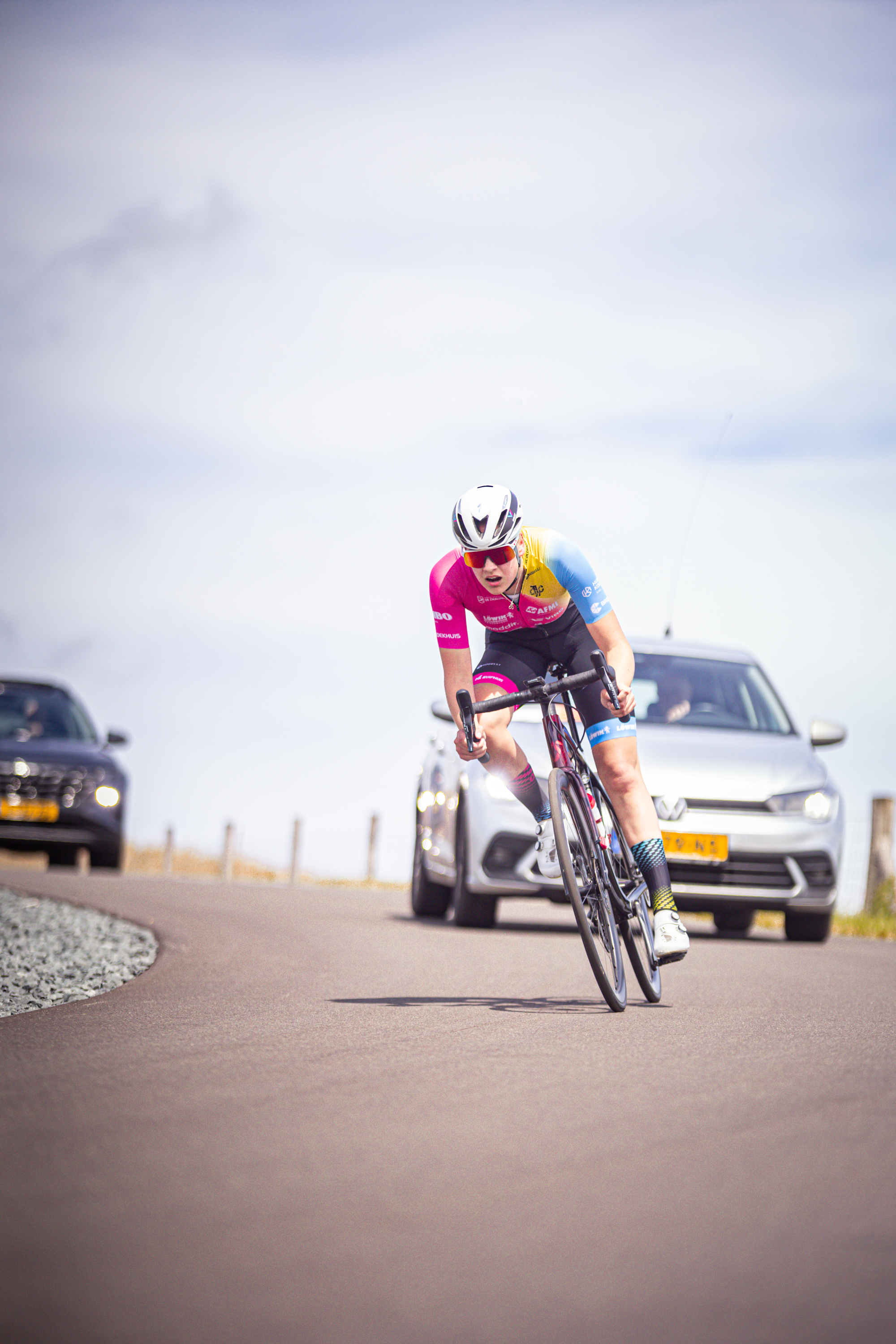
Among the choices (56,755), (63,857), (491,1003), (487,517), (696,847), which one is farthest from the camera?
(63,857)

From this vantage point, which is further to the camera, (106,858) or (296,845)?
(296,845)

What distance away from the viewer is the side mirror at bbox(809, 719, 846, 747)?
1121 centimetres

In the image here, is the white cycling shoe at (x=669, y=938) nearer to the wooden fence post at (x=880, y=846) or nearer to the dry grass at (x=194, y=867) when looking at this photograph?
the wooden fence post at (x=880, y=846)

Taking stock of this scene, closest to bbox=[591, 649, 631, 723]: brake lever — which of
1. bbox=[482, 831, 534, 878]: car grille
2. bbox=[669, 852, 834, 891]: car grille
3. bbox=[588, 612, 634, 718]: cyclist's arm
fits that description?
bbox=[588, 612, 634, 718]: cyclist's arm

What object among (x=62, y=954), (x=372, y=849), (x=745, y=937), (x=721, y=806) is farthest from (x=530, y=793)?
(x=372, y=849)

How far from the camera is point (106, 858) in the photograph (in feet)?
54.6

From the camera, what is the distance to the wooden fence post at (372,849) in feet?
92.7

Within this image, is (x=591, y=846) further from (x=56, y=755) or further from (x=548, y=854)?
(x=56, y=755)

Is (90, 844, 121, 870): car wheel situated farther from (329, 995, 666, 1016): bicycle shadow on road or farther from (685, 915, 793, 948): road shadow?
(329, 995, 666, 1016): bicycle shadow on road

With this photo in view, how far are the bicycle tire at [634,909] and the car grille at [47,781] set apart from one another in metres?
9.85

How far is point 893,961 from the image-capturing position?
978 centimetres

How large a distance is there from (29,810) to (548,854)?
1023 centimetres

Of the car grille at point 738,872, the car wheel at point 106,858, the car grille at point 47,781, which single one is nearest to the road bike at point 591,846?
the car grille at point 738,872

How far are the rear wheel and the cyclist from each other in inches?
210
